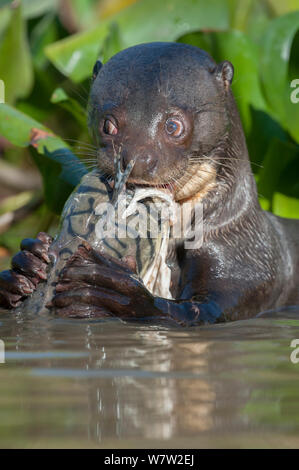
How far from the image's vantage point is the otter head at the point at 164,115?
3.64 meters

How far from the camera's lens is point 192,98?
3877 mm

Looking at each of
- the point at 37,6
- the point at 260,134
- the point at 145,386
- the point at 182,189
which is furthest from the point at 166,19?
the point at 145,386

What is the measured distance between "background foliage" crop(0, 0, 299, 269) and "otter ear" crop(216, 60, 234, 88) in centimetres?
86

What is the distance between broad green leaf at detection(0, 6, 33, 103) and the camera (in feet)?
22.8

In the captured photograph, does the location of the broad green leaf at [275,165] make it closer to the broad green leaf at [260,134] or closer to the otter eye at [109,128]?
the broad green leaf at [260,134]

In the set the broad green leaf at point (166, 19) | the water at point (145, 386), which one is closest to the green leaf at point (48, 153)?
the broad green leaf at point (166, 19)

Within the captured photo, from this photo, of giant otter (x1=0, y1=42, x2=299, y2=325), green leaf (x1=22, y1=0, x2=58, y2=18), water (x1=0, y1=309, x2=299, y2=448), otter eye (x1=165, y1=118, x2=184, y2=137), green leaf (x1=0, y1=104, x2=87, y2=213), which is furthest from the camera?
green leaf (x1=22, y1=0, x2=58, y2=18)

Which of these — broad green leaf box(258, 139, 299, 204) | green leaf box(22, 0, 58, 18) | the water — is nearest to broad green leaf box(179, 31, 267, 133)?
broad green leaf box(258, 139, 299, 204)

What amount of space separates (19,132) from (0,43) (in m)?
1.93

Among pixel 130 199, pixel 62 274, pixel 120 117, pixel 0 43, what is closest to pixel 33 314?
pixel 62 274

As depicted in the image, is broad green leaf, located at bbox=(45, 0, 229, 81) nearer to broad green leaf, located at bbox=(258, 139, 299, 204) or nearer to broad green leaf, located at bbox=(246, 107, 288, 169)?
broad green leaf, located at bbox=(246, 107, 288, 169)

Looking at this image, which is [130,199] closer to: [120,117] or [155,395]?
[120,117]

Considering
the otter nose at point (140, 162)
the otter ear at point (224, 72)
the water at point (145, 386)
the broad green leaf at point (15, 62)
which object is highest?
the broad green leaf at point (15, 62)

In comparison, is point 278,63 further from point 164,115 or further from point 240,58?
point 164,115
